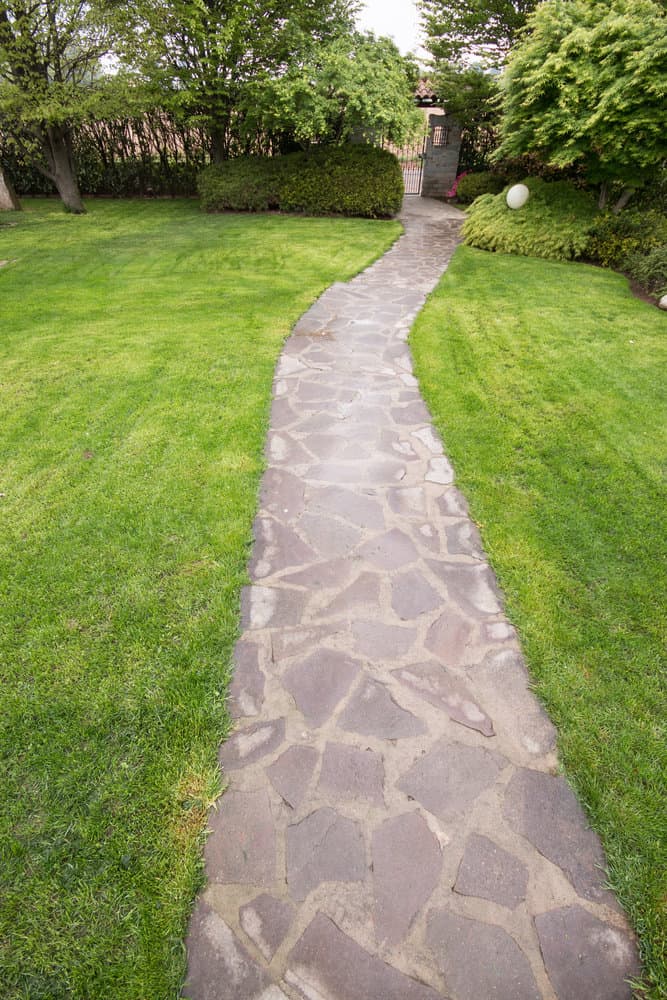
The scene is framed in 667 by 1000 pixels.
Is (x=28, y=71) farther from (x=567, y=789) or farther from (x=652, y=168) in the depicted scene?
(x=567, y=789)

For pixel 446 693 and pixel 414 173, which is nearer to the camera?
pixel 446 693

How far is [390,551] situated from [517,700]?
4.17ft

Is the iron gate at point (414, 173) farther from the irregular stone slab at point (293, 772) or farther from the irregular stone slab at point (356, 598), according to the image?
the irregular stone slab at point (293, 772)

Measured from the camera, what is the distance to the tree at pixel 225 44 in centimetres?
1312

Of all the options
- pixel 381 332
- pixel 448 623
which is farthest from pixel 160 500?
pixel 381 332

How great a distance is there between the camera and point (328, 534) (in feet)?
11.6

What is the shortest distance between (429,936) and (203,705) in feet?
4.43

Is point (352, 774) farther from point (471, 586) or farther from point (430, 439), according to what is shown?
point (430, 439)

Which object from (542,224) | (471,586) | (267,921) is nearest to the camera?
(267,921)

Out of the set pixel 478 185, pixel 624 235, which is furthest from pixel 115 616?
pixel 478 185

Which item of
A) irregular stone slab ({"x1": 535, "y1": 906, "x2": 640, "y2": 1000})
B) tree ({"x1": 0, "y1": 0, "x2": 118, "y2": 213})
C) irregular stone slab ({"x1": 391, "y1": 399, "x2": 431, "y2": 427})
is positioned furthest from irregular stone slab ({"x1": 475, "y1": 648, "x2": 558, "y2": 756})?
tree ({"x1": 0, "y1": 0, "x2": 118, "y2": 213})

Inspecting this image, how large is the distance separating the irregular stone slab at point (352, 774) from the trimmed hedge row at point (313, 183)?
1697cm

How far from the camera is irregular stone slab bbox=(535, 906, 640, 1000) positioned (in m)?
1.61

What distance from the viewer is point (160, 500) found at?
12.4 ft
